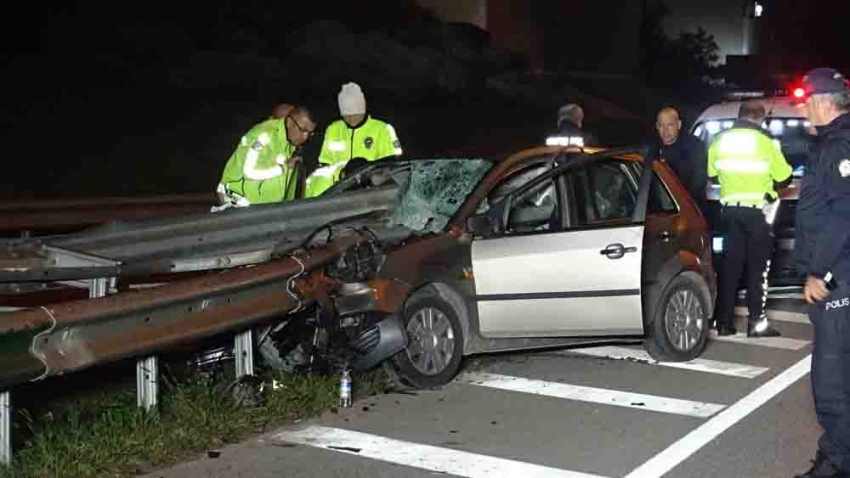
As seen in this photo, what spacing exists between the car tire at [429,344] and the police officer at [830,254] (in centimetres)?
287

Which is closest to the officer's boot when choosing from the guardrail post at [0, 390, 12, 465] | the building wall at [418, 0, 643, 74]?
the guardrail post at [0, 390, 12, 465]

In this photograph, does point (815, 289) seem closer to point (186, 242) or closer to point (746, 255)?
point (186, 242)

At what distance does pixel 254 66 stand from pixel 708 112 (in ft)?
48.7

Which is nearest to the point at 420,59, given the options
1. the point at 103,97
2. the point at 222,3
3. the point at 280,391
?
the point at 222,3

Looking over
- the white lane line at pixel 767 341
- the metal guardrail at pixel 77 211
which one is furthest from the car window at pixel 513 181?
the metal guardrail at pixel 77 211

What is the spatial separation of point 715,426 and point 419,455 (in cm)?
176

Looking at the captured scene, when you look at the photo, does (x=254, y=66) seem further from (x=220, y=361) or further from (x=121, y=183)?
(x=220, y=361)

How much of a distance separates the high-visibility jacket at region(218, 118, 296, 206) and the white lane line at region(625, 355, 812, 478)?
3.76 m

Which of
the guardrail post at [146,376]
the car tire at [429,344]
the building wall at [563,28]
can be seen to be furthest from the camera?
the building wall at [563,28]

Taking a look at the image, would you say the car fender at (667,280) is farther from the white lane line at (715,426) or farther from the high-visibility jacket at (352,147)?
the high-visibility jacket at (352,147)

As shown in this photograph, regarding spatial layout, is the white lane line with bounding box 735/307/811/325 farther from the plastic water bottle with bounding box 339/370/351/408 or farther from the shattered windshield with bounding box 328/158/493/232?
the plastic water bottle with bounding box 339/370/351/408

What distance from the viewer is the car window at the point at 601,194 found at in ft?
29.7

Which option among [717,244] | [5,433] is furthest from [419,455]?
[717,244]

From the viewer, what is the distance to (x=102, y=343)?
650 cm
